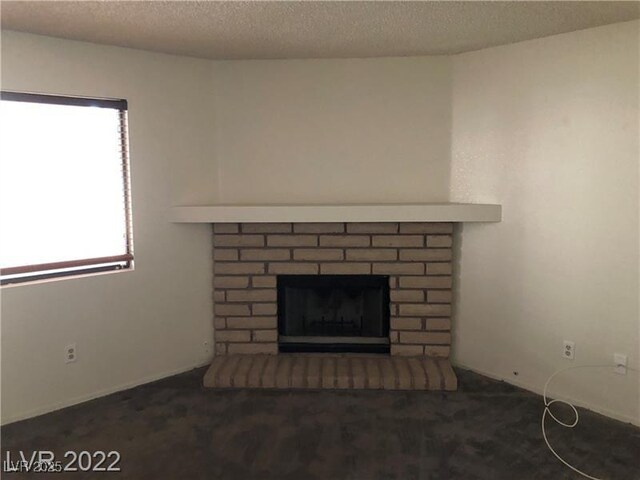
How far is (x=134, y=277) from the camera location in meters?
3.27

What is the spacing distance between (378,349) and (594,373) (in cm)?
135

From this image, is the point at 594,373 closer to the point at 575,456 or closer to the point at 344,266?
the point at 575,456

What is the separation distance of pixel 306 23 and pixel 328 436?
6.89ft

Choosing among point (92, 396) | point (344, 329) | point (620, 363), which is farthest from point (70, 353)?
point (620, 363)

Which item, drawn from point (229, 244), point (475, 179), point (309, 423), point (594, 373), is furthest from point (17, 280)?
point (594, 373)

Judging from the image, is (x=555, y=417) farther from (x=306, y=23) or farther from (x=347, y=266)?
(x=306, y=23)

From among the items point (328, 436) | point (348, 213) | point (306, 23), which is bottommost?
point (328, 436)

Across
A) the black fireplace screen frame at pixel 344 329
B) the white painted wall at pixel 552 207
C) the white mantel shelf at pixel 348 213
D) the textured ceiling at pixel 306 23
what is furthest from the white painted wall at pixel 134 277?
the white painted wall at pixel 552 207

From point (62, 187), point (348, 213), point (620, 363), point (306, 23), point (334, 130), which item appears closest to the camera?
point (306, 23)

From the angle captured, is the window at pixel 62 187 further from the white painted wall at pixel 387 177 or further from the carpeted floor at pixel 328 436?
the carpeted floor at pixel 328 436

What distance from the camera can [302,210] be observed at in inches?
129

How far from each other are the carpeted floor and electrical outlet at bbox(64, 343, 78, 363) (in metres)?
0.28

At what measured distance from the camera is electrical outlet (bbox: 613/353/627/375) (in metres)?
2.79

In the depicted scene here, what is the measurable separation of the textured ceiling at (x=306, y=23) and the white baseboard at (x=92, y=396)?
2051 mm
